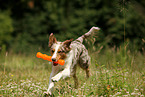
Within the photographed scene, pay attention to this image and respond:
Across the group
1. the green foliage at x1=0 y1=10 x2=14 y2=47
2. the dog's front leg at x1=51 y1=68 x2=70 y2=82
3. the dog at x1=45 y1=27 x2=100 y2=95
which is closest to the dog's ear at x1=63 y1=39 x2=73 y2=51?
the dog at x1=45 y1=27 x2=100 y2=95

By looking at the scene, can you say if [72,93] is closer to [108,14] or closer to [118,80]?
[118,80]

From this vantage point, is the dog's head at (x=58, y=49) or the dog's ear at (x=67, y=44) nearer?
the dog's head at (x=58, y=49)

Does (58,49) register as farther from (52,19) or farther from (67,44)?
(52,19)

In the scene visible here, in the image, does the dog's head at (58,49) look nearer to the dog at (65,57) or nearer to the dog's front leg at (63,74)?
the dog at (65,57)

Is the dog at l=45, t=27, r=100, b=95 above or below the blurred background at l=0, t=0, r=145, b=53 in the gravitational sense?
below

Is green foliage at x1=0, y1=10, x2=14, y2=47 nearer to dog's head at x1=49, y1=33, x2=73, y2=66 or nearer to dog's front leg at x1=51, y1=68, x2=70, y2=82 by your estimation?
dog's head at x1=49, y1=33, x2=73, y2=66

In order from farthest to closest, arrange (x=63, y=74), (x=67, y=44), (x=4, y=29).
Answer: (x=4, y=29) → (x=67, y=44) → (x=63, y=74)

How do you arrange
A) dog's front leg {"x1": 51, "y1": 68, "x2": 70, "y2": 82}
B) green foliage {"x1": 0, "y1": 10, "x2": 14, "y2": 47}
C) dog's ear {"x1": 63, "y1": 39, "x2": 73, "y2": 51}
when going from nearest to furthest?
dog's front leg {"x1": 51, "y1": 68, "x2": 70, "y2": 82}
dog's ear {"x1": 63, "y1": 39, "x2": 73, "y2": 51}
green foliage {"x1": 0, "y1": 10, "x2": 14, "y2": 47}

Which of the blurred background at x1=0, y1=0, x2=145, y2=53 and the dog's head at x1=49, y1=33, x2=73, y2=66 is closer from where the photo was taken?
the dog's head at x1=49, y1=33, x2=73, y2=66

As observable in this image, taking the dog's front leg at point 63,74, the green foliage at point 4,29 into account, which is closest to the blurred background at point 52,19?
the green foliage at point 4,29

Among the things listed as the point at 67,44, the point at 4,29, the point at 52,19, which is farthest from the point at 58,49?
the point at 52,19

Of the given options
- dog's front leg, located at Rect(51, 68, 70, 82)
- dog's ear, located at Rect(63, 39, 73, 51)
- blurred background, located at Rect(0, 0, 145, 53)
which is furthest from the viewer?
blurred background, located at Rect(0, 0, 145, 53)

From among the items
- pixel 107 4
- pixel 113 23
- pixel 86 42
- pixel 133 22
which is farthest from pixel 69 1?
pixel 86 42

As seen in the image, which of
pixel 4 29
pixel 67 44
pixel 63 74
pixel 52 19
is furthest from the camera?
pixel 52 19
